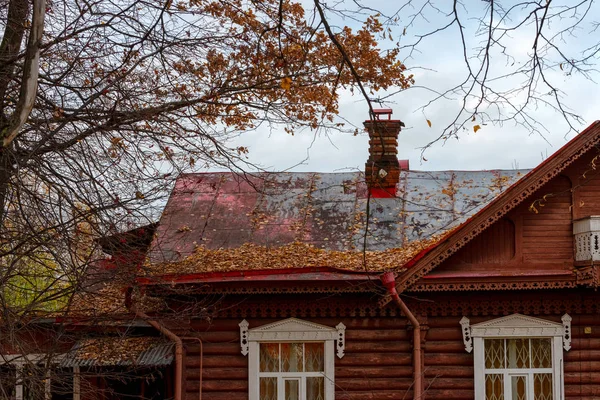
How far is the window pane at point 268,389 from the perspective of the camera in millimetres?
13328

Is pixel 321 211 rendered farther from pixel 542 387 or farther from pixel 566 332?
pixel 542 387

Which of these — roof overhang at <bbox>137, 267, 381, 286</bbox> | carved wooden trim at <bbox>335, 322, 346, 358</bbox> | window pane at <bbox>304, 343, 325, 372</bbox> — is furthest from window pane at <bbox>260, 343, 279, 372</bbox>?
roof overhang at <bbox>137, 267, 381, 286</bbox>

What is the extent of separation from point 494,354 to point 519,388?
1.88ft

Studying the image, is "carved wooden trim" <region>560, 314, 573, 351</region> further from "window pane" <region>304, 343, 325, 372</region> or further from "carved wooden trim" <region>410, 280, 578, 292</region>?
"window pane" <region>304, 343, 325, 372</region>

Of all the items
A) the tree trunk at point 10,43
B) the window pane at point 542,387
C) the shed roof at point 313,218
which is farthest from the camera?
the shed roof at point 313,218

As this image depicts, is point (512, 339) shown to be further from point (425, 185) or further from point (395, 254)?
point (425, 185)

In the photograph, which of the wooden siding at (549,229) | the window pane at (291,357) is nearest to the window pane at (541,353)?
the wooden siding at (549,229)

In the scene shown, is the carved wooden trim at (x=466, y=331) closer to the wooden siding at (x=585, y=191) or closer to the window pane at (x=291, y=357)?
the wooden siding at (x=585, y=191)

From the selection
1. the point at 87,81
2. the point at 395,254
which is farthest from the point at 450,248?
the point at 87,81

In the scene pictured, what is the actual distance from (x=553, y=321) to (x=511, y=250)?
1144mm

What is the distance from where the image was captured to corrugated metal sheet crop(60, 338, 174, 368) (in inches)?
501

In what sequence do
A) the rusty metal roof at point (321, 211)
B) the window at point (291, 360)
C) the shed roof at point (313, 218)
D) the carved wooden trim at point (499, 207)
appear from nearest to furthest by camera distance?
the carved wooden trim at point (499, 207), the window at point (291, 360), the shed roof at point (313, 218), the rusty metal roof at point (321, 211)

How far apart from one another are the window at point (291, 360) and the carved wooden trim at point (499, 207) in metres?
1.45

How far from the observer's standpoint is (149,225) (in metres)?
9.73
